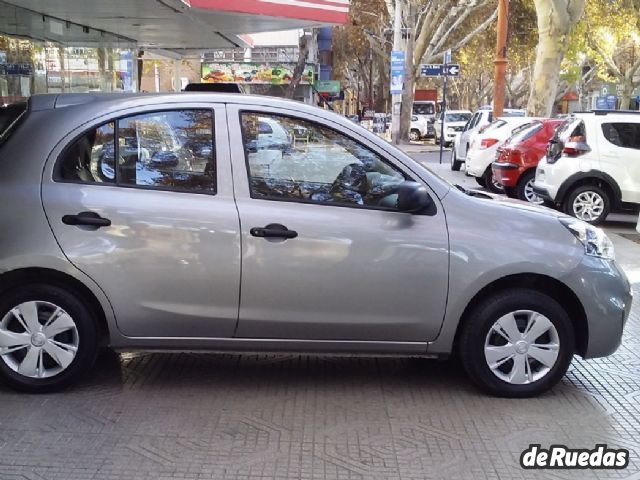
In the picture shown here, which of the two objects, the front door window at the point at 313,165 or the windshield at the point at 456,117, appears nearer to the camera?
the front door window at the point at 313,165

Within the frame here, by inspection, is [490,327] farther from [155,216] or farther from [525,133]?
[525,133]

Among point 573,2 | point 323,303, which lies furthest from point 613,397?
point 573,2

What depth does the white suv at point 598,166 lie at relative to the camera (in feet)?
35.4

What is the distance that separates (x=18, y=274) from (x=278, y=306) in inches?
59.9

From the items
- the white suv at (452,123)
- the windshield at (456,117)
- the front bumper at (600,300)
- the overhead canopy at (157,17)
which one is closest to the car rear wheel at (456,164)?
the overhead canopy at (157,17)

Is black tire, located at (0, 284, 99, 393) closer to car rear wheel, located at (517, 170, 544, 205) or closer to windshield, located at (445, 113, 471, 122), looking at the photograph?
car rear wheel, located at (517, 170, 544, 205)

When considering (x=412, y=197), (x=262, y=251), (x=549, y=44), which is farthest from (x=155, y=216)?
(x=549, y=44)

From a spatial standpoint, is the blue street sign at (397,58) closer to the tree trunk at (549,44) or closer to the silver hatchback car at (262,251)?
the tree trunk at (549,44)

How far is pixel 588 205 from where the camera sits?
36.1 feet

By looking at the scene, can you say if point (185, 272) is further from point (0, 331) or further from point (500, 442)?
point (500, 442)

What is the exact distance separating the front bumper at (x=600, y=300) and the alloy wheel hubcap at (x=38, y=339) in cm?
293

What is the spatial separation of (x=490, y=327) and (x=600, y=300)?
0.67 m

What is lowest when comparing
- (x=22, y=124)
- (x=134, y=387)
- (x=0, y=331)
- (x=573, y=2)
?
(x=134, y=387)

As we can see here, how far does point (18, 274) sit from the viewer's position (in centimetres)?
417
